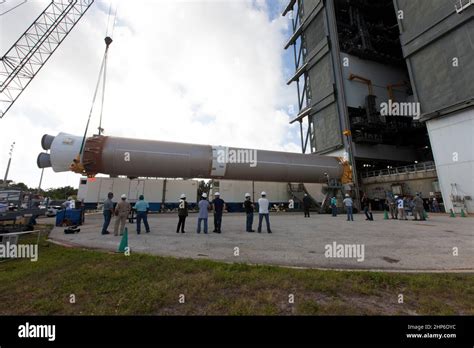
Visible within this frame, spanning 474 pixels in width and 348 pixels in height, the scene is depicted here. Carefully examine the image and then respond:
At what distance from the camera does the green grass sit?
2.97 m

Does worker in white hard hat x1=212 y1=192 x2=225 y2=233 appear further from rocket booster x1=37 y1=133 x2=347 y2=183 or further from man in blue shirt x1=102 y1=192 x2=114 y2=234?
rocket booster x1=37 y1=133 x2=347 y2=183

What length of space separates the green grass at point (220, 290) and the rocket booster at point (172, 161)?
50.1ft

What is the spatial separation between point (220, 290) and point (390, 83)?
152 ft

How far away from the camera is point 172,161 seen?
19.9 m

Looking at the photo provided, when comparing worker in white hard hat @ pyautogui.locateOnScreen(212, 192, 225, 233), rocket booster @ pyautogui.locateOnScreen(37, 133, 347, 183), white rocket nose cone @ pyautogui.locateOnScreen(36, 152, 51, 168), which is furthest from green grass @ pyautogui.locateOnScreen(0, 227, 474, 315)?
white rocket nose cone @ pyautogui.locateOnScreen(36, 152, 51, 168)

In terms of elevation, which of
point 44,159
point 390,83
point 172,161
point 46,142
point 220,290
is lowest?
point 220,290

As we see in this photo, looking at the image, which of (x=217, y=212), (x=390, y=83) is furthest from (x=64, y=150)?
(x=390, y=83)

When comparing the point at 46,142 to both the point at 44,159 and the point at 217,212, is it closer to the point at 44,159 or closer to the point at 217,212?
the point at 44,159

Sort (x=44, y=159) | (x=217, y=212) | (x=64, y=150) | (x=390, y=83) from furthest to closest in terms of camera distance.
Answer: (x=390, y=83) → (x=44, y=159) → (x=64, y=150) → (x=217, y=212)

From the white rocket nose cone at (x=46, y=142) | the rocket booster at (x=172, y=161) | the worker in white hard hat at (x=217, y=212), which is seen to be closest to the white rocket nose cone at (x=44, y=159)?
the rocket booster at (x=172, y=161)

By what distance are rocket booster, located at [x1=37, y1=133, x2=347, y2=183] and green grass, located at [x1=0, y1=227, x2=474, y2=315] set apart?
15.3 m
